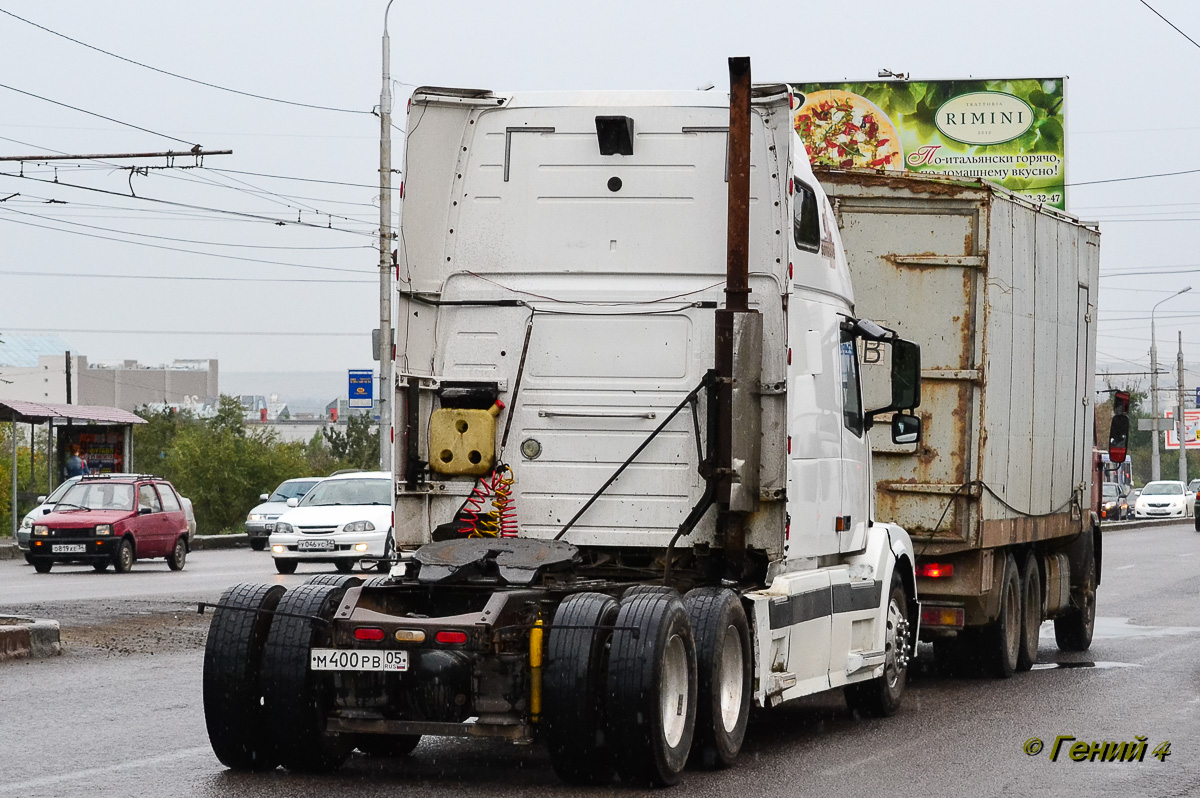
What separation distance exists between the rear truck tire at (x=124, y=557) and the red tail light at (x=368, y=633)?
20.4 metres

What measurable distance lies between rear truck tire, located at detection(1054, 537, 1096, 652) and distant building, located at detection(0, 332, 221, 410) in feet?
314

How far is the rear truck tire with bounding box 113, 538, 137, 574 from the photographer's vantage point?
2747 centimetres

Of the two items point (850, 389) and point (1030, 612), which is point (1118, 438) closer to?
point (1030, 612)

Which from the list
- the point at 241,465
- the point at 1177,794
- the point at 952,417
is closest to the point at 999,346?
the point at 952,417

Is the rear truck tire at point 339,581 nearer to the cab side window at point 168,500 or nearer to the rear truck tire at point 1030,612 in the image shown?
the rear truck tire at point 1030,612

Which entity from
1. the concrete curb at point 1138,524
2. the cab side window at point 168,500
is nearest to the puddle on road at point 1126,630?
the cab side window at point 168,500

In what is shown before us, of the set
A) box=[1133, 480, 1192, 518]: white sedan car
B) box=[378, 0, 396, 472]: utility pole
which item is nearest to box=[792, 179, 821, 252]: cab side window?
box=[378, 0, 396, 472]: utility pole

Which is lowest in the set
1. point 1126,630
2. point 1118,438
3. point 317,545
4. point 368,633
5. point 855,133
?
point 1126,630

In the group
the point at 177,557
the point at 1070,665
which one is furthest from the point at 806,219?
the point at 177,557

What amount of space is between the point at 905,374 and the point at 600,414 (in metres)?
2.35

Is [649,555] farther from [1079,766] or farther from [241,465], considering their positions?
[241,465]

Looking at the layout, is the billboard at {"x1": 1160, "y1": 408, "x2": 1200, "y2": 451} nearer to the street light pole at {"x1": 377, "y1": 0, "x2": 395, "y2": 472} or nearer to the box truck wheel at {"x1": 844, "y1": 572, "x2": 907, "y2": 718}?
Result: the street light pole at {"x1": 377, "y1": 0, "x2": 395, "y2": 472}

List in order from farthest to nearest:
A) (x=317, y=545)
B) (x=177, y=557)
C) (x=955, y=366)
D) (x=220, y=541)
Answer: (x=220, y=541)
(x=177, y=557)
(x=317, y=545)
(x=955, y=366)

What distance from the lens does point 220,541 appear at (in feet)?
128
